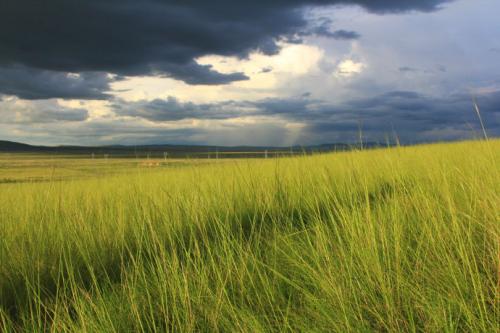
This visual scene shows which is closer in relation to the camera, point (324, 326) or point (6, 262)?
point (324, 326)

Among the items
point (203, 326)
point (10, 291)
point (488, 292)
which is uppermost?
point (488, 292)

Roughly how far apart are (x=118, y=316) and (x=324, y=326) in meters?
1.02

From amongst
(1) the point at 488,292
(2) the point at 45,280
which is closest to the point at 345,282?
(1) the point at 488,292

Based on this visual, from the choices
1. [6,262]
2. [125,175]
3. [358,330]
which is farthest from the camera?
[125,175]

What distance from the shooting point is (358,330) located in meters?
1.54

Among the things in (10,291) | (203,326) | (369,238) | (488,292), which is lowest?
(10,291)

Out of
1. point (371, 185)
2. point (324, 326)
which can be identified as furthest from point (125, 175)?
point (324, 326)

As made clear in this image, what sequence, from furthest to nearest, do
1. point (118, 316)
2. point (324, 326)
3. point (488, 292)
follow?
point (118, 316) < point (488, 292) < point (324, 326)

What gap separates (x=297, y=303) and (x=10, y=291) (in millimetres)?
2079

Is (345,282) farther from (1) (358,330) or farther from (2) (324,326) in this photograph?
(1) (358,330)

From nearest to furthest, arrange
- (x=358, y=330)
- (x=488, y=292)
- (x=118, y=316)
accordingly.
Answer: (x=358, y=330) < (x=488, y=292) < (x=118, y=316)

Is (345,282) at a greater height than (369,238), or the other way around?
(369,238)

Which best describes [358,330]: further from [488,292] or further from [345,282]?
[488,292]

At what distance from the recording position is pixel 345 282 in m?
1.94
